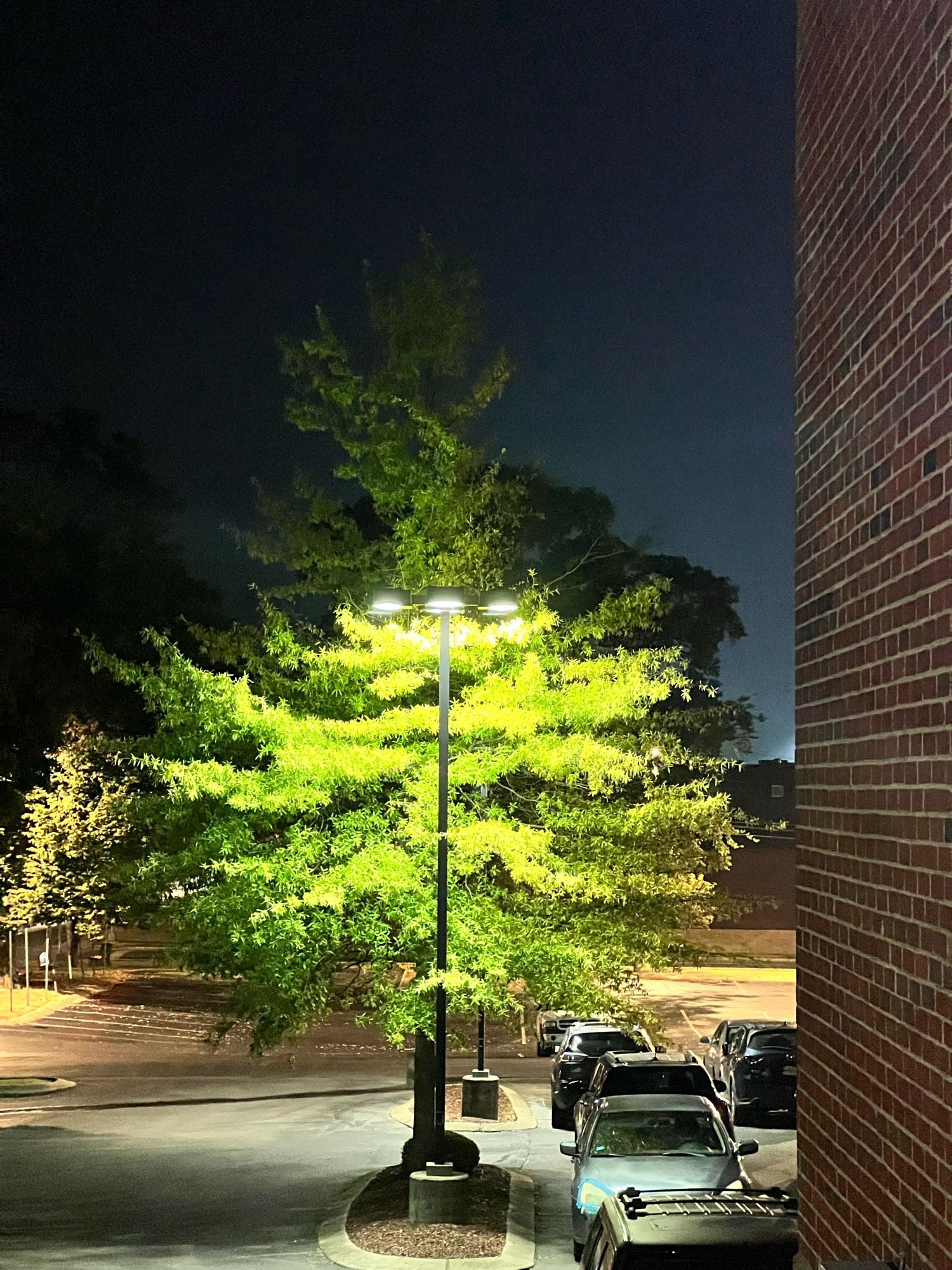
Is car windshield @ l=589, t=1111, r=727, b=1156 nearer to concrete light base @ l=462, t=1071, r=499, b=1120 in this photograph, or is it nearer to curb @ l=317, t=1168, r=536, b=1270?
curb @ l=317, t=1168, r=536, b=1270

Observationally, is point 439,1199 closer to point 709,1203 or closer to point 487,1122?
point 709,1203

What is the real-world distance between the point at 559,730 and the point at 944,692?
46.1ft

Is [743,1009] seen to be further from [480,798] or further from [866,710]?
[866,710]

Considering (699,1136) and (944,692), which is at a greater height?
(944,692)

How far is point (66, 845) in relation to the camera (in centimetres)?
4825

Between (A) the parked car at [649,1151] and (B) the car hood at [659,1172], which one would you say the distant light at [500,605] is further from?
(B) the car hood at [659,1172]

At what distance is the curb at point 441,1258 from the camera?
46.9 feet

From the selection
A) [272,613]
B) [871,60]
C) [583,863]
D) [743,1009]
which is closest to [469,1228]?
[583,863]

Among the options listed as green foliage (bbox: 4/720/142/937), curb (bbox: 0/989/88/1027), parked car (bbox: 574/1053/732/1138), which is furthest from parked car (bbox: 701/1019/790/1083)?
green foliage (bbox: 4/720/142/937)

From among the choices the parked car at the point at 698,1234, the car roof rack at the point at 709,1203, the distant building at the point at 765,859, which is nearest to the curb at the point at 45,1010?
the distant building at the point at 765,859

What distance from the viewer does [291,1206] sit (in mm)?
17719

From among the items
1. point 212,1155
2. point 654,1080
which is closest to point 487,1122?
point 212,1155

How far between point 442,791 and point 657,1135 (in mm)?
3884

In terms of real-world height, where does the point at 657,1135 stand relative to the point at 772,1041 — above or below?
above
